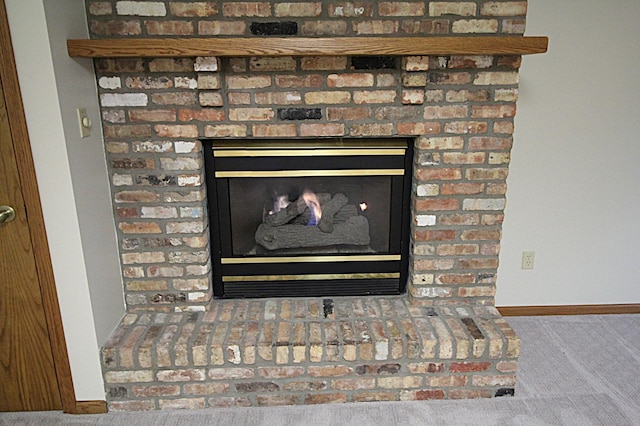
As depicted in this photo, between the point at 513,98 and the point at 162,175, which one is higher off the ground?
the point at 513,98

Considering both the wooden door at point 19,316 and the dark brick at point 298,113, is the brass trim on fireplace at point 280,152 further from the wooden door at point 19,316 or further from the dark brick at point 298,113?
the wooden door at point 19,316

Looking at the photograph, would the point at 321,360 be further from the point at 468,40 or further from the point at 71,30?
the point at 71,30

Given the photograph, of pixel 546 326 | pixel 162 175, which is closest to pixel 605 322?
pixel 546 326

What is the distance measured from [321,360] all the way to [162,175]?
997 millimetres

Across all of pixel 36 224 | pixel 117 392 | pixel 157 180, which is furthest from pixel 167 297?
pixel 36 224

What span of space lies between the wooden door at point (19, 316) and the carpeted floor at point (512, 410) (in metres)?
0.09

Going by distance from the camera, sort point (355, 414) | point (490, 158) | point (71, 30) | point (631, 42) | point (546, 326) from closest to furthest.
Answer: point (71, 30) < point (355, 414) < point (490, 158) < point (631, 42) < point (546, 326)

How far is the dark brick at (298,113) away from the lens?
1.87m

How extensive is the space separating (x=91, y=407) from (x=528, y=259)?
2128 mm

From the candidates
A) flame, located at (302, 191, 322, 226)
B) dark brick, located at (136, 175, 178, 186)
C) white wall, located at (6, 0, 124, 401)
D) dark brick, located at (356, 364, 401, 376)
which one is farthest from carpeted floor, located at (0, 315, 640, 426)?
dark brick, located at (136, 175, 178, 186)

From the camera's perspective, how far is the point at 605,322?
2.43m

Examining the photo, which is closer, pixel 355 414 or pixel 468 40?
pixel 468 40

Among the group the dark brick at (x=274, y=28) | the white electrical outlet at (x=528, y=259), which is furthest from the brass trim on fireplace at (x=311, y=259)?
the dark brick at (x=274, y=28)

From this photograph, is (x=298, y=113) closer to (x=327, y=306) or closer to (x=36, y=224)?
(x=327, y=306)
